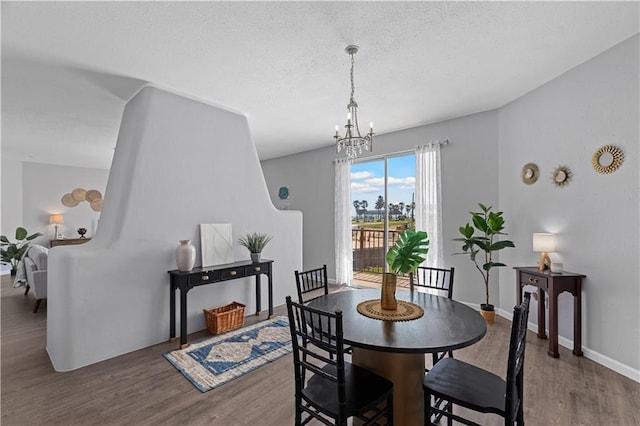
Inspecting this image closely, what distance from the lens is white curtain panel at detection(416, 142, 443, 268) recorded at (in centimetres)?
449

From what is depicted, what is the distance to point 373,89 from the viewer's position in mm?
3395

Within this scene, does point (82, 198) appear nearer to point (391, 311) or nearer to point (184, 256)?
point (184, 256)

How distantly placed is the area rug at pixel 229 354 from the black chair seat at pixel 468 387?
1697 millimetres

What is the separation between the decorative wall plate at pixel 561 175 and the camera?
314 centimetres

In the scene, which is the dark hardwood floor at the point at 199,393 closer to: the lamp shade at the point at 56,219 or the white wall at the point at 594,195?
the white wall at the point at 594,195

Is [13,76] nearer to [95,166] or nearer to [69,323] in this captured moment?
[69,323]

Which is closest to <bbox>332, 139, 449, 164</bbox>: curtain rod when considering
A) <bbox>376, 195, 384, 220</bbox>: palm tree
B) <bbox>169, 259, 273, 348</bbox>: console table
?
<bbox>376, 195, 384, 220</bbox>: palm tree

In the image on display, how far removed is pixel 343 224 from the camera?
18.9 feet

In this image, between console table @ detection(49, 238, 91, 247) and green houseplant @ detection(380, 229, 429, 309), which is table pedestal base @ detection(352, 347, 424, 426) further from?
console table @ detection(49, 238, 91, 247)

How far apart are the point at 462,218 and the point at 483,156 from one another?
0.93m

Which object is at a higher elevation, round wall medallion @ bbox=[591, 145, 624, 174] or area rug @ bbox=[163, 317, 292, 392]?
round wall medallion @ bbox=[591, 145, 624, 174]

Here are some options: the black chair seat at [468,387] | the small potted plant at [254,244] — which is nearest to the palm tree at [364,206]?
the small potted plant at [254,244]

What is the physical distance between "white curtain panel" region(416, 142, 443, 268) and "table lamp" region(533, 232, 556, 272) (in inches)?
54.4

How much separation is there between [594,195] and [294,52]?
3169 millimetres
